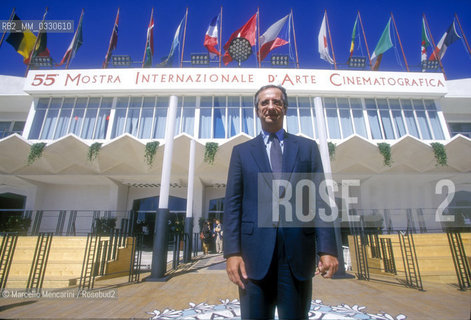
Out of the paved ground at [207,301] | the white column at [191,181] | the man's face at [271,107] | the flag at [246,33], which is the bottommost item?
the paved ground at [207,301]

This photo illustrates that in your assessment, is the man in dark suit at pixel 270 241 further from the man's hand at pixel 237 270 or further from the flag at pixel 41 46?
the flag at pixel 41 46

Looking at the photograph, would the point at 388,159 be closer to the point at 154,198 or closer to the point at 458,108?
the point at 458,108

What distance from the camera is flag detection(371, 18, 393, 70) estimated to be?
50.1 feet

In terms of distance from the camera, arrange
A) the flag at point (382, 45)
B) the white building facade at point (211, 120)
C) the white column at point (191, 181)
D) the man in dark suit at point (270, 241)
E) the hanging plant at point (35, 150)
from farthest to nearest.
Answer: the flag at point (382, 45)
the white building facade at point (211, 120)
the hanging plant at point (35, 150)
the white column at point (191, 181)
the man in dark suit at point (270, 241)

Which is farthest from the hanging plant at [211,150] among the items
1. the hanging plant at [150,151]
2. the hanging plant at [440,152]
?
the hanging plant at [440,152]

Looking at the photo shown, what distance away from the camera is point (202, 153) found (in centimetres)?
1246

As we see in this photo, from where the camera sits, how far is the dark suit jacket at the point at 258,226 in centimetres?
153

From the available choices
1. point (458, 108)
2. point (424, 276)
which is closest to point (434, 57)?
point (458, 108)

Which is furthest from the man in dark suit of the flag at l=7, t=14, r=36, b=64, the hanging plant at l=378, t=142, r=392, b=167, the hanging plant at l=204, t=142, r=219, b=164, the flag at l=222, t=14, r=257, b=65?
the flag at l=7, t=14, r=36, b=64

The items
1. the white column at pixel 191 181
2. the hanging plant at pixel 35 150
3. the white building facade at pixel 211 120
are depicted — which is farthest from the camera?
the white building facade at pixel 211 120

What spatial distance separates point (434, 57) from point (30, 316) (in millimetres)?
23149

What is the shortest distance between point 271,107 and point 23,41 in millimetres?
21977

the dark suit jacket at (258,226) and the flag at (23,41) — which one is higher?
the flag at (23,41)

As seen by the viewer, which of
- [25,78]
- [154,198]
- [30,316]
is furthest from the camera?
[154,198]
